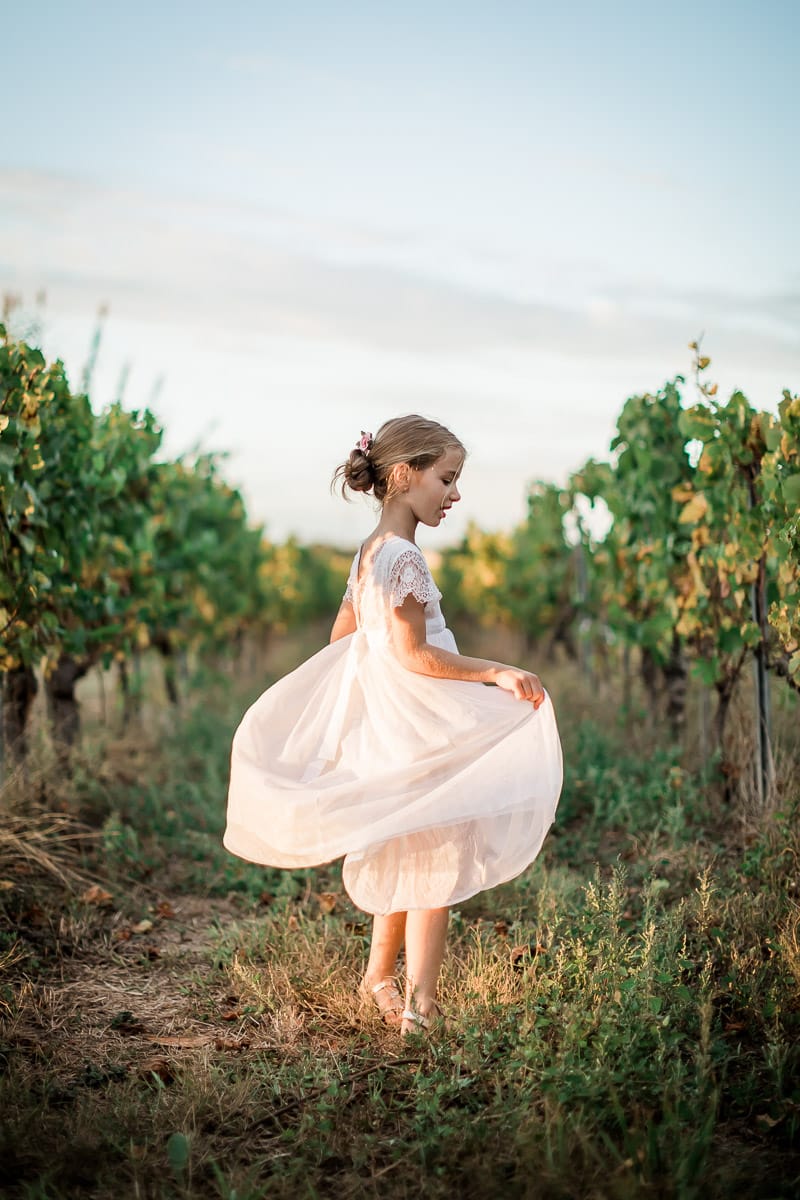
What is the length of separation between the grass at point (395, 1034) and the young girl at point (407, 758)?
1.05 ft

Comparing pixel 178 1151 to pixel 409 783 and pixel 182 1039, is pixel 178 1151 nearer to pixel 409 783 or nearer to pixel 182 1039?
pixel 182 1039

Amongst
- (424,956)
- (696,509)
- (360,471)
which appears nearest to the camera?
(424,956)

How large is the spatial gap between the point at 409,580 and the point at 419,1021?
135 centimetres

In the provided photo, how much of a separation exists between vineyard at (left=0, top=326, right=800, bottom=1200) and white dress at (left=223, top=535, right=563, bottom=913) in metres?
0.46

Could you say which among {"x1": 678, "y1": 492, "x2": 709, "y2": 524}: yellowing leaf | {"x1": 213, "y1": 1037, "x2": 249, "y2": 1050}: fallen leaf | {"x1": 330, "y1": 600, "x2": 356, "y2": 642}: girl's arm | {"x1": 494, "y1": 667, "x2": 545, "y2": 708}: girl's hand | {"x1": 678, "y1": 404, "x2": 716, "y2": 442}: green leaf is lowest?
{"x1": 213, "y1": 1037, "x2": 249, "y2": 1050}: fallen leaf

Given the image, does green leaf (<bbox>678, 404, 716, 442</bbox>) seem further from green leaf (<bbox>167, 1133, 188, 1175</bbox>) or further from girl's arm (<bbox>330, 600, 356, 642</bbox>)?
green leaf (<bbox>167, 1133, 188, 1175</bbox>)

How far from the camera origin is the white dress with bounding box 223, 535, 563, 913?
301 centimetres

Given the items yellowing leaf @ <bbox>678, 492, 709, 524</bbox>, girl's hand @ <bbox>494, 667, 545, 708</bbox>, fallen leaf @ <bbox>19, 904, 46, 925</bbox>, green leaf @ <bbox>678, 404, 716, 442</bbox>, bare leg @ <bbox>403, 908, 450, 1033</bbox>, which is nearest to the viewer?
girl's hand @ <bbox>494, 667, 545, 708</bbox>

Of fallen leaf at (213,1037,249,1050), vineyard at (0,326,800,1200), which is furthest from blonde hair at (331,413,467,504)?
fallen leaf at (213,1037,249,1050)

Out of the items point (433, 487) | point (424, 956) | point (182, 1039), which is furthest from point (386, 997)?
point (433, 487)

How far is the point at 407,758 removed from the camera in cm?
306

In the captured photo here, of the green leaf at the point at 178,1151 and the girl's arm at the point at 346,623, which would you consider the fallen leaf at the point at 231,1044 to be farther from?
the girl's arm at the point at 346,623

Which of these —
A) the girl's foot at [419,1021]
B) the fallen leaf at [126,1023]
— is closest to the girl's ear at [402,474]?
the girl's foot at [419,1021]

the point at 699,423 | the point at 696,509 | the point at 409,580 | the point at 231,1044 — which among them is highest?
the point at 699,423
